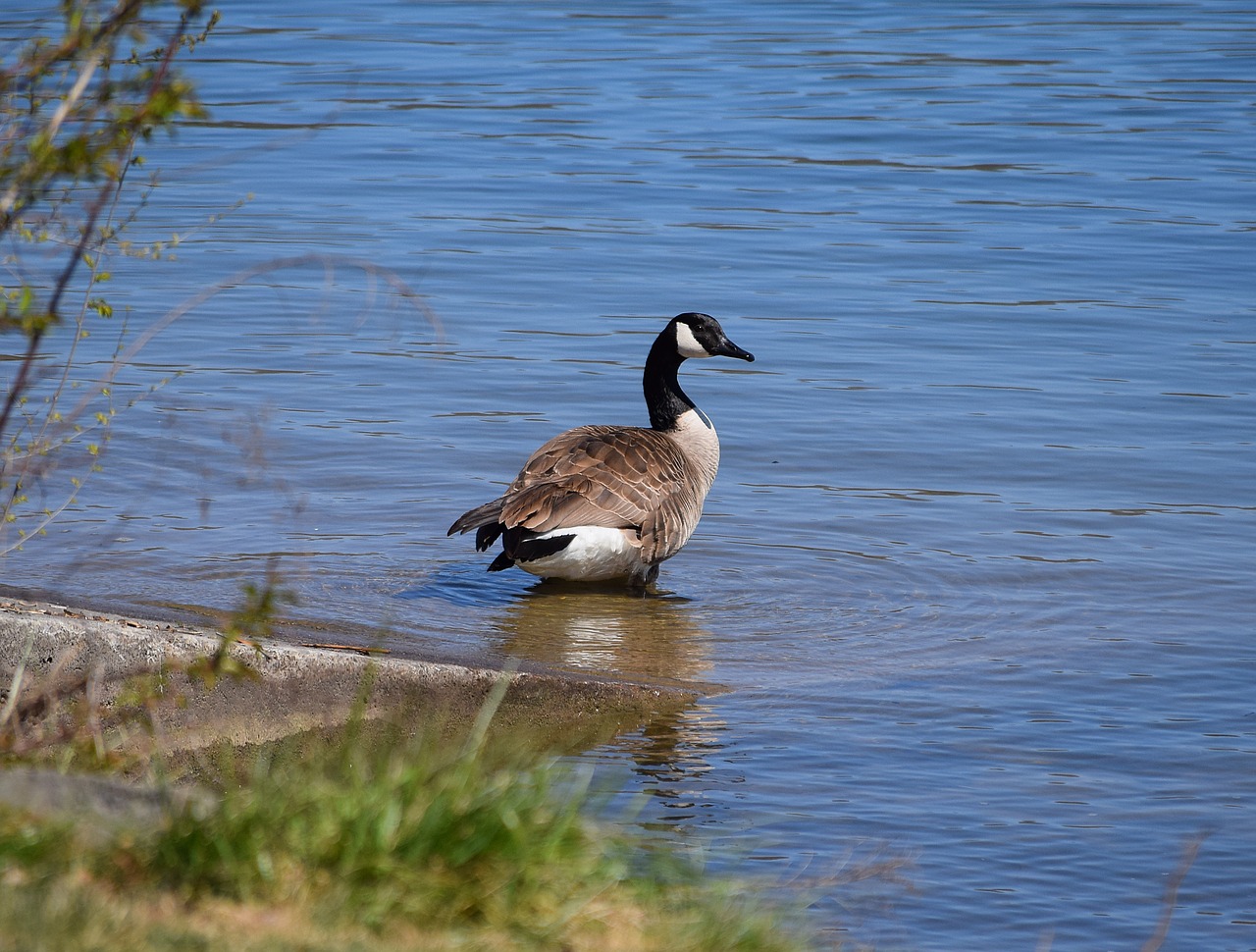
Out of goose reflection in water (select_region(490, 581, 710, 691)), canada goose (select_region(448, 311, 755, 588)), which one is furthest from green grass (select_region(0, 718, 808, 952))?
canada goose (select_region(448, 311, 755, 588))

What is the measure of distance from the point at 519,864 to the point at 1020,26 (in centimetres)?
2972

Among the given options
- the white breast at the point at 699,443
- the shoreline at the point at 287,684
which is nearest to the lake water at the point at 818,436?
the shoreline at the point at 287,684

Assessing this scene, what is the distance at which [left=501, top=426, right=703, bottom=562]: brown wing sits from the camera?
329 inches

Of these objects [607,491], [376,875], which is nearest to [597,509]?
[607,491]

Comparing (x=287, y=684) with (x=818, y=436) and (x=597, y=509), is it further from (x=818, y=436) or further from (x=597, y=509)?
(x=818, y=436)

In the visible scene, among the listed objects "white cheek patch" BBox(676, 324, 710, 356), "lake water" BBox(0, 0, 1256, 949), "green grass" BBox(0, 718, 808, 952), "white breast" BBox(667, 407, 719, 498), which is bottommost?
"lake water" BBox(0, 0, 1256, 949)

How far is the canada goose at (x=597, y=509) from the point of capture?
833 cm

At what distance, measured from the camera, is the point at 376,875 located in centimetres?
353

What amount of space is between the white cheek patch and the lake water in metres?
0.98

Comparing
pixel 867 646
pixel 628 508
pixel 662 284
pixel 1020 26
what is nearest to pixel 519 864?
pixel 867 646

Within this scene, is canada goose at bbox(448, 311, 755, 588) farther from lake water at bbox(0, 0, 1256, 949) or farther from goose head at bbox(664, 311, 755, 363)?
goose head at bbox(664, 311, 755, 363)

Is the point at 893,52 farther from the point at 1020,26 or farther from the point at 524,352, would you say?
the point at 524,352

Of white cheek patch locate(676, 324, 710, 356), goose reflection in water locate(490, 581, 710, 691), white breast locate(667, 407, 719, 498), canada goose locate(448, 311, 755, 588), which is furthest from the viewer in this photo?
white cheek patch locate(676, 324, 710, 356)

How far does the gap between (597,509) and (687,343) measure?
1744 mm
